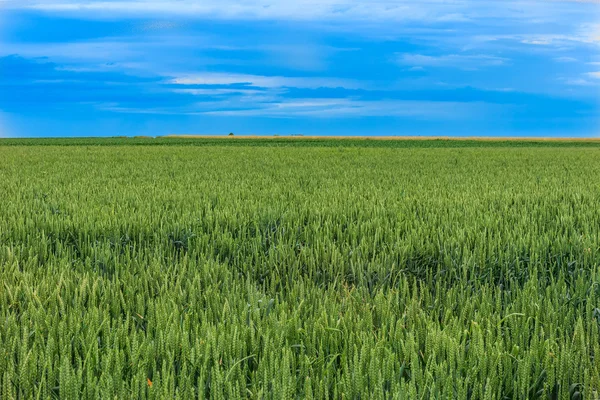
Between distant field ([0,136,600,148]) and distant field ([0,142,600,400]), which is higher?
distant field ([0,136,600,148])

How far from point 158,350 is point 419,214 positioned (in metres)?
3.53

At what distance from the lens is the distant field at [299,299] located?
1.62 meters

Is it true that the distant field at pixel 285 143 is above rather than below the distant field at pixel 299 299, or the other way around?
above

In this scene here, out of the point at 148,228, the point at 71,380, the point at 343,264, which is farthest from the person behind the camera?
the point at 148,228

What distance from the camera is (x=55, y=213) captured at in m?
4.96

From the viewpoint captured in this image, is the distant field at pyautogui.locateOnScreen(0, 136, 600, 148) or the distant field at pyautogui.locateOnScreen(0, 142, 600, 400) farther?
the distant field at pyautogui.locateOnScreen(0, 136, 600, 148)

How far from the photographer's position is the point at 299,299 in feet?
8.63

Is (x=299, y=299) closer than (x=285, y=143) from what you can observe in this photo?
Yes

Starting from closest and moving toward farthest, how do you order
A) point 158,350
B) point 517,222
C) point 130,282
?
point 158,350, point 130,282, point 517,222

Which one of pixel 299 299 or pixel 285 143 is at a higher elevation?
pixel 285 143

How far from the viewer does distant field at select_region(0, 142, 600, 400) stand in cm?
162

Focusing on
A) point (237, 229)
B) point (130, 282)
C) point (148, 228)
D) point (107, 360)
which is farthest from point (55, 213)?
point (107, 360)

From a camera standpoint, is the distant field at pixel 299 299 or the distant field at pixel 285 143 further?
the distant field at pixel 285 143

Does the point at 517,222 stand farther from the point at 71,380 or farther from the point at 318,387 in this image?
the point at 71,380
